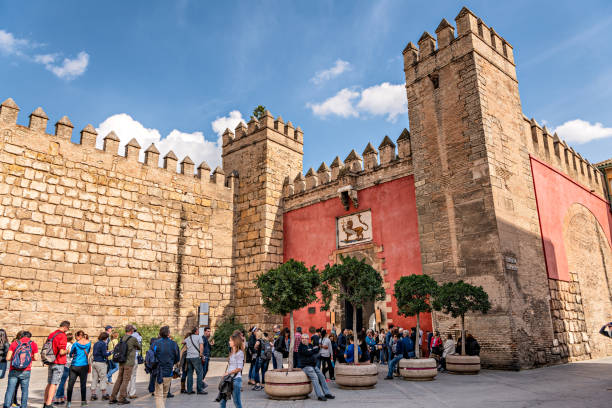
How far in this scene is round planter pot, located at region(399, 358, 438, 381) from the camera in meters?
8.08

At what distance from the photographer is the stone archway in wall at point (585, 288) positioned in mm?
11992

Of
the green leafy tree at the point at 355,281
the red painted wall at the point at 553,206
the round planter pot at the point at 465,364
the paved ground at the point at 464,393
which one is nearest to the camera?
the paved ground at the point at 464,393

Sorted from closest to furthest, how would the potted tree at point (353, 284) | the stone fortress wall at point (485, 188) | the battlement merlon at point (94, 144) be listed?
the potted tree at point (353, 284)
the stone fortress wall at point (485, 188)
the battlement merlon at point (94, 144)

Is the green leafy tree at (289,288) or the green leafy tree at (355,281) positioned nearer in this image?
the green leafy tree at (289,288)

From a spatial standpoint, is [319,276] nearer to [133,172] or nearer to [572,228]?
[133,172]

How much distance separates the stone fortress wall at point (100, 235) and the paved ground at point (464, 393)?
2778mm

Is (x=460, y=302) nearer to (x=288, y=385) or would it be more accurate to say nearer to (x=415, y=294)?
(x=415, y=294)

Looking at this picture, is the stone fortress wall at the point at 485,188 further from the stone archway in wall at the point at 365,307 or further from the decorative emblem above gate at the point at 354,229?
the stone archway in wall at the point at 365,307

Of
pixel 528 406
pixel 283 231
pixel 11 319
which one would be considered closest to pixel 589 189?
pixel 283 231

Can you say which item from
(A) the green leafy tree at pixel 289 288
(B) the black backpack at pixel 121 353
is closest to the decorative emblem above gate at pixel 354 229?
(A) the green leafy tree at pixel 289 288

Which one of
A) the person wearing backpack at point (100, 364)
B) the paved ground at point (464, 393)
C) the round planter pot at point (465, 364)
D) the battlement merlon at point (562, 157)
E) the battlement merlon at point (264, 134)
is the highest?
the battlement merlon at point (264, 134)

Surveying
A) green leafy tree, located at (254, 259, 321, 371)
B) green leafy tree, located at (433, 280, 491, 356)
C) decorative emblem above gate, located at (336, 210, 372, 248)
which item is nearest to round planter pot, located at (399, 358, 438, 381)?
green leafy tree, located at (433, 280, 491, 356)

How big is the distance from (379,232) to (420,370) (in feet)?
16.6

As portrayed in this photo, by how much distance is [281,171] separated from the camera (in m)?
16.0
